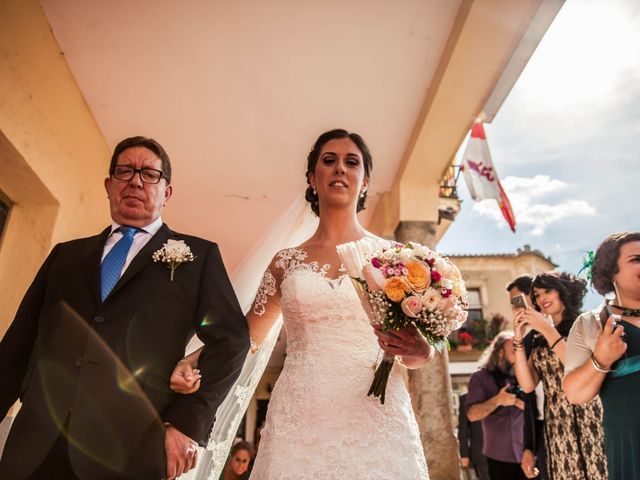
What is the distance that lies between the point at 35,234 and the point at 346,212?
3364 millimetres

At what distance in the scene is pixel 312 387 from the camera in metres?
2.26

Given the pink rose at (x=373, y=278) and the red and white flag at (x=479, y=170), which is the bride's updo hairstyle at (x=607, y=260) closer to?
the pink rose at (x=373, y=278)

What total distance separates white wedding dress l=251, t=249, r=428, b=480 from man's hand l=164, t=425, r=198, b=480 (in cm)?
38

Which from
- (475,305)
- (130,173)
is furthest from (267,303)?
(475,305)

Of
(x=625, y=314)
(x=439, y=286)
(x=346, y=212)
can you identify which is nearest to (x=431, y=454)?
(x=625, y=314)

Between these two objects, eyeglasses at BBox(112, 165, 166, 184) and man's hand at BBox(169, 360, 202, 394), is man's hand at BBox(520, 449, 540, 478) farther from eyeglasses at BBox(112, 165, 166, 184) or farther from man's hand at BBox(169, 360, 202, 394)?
eyeglasses at BBox(112, 165, 166, 184)

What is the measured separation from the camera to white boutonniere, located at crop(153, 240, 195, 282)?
2184 mm

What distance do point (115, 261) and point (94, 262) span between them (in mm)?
94

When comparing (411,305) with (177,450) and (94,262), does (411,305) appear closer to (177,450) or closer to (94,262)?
(177,450)

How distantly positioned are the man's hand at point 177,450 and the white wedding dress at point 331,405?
38cm

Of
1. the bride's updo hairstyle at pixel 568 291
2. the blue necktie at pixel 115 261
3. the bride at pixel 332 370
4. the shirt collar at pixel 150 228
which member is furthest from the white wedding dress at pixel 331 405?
the bride's updo hairstyle at pixel 568 291

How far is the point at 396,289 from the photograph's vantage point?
6.47ft

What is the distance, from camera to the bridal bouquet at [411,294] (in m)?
1.99

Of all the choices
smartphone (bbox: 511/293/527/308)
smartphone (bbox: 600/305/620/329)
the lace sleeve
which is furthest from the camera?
the lace sleeve
